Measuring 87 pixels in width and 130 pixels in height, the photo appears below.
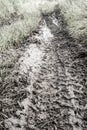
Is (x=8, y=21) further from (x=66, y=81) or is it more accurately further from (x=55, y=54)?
(x=66, y=81)

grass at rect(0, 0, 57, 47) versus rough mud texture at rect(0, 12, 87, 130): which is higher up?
grass at rect(0, 0, 57, 47)

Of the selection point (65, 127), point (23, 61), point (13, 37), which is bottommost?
point (65, 127)

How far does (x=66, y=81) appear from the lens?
3.53 m

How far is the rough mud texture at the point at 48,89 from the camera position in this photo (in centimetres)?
254

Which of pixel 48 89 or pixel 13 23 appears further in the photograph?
pixel 13 23

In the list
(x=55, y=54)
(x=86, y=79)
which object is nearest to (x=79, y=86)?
(x=86, y=79)

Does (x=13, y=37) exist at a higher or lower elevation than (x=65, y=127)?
higher

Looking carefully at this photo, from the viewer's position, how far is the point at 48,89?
3297 mm

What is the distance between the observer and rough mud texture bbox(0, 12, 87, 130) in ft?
8.33

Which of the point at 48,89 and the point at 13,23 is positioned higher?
the point at 13,23

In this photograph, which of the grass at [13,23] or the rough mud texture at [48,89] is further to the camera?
the grass at [13,23]

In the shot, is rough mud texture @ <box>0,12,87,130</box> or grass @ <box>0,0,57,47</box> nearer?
rough mud texture @ <box>0,12,87,130</box>

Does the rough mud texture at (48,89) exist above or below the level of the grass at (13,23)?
below

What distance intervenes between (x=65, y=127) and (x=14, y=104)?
3.43ft
